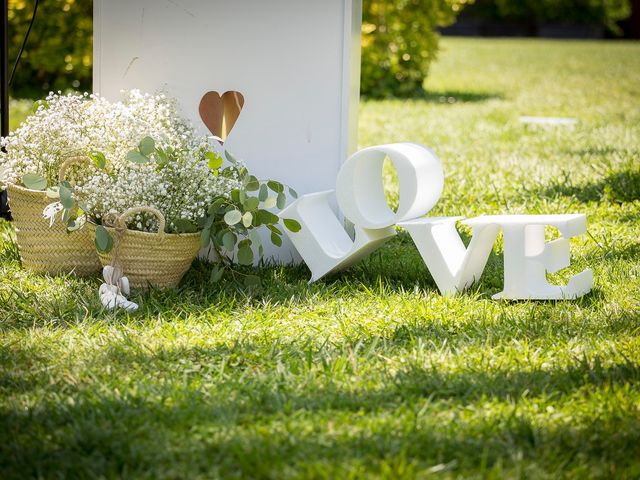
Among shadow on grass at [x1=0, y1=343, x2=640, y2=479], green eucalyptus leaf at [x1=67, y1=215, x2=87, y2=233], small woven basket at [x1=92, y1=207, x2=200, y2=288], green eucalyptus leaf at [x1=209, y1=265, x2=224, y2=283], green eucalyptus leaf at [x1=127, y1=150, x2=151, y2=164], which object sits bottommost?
shadow on grass at [x1=0, y1=343, x2=640, y2=479]

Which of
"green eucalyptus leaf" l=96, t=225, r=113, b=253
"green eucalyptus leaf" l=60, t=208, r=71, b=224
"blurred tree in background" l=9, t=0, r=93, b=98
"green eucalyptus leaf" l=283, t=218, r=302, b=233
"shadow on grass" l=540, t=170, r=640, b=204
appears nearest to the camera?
"green eucalyptus leaf" l=96, t=225, r=113, b=253

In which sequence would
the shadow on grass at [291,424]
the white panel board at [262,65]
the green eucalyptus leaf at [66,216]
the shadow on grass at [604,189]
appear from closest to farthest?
the shadow on grass at [291,424]
the green eucalyptus leaf at [66,216]
the white panel board at [262,65]
the shadow on grass at [604,189]

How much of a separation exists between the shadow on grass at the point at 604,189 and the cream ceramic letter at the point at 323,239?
5.60 feet

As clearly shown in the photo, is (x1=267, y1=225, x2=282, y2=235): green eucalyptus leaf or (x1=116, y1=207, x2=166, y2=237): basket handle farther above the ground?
(x1=116, y1=207, x2=166, y2=237): basket handle

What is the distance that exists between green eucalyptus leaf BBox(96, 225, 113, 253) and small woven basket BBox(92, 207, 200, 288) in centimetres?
5

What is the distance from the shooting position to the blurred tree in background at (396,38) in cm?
999

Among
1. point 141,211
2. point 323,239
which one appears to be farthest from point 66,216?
point 323,239

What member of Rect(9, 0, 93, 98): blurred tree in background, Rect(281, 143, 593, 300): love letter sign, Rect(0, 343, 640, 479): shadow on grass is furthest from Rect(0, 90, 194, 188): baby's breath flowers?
Rect(9, 0, 93, 98): blurred tree in background

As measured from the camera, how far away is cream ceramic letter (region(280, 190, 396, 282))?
326cm

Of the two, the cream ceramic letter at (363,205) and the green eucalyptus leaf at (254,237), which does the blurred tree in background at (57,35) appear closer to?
the cream ceramic letter at (363,205)

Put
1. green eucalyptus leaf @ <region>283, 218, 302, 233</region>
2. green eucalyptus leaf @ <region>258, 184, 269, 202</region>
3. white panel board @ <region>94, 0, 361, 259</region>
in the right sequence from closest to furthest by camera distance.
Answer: green eucalyptus leaf @ <region>258, 184, 269, 202</region>
green eucalyptus leaf @ <region>283, 218, 302, 233</region>
white panel board @ <region>94, 0, 361, 259</region>

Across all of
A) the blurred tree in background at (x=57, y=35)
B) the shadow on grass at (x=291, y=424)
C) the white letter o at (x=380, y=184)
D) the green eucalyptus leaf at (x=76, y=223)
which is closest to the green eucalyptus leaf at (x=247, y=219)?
the white letter o at (x=380, y=184)

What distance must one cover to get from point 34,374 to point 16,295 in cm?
74

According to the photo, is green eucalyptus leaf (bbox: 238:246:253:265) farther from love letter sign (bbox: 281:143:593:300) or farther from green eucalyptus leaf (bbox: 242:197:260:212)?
love letter sign (bbox: 281:143:593:300)
